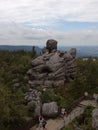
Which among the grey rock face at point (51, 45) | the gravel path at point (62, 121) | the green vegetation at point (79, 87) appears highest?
the grey rock face at point (51, 45)

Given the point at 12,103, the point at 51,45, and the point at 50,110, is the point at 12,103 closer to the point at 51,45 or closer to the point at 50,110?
the point at 50,110

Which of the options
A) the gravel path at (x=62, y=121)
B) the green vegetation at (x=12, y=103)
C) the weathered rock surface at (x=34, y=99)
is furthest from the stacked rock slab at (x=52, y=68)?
the gravel path at (x=62, y=121)

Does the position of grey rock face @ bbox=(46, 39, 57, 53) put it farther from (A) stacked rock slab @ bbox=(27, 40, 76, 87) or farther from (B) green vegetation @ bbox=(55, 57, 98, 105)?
(B) green vegetation @ bbox=(55, 57, 98, 105)

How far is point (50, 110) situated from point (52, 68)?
13980 mm

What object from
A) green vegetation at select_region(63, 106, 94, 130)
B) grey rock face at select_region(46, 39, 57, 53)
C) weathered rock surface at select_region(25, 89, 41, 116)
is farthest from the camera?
grey rock face at select_region(46, 39, 57, 53)

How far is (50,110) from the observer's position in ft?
105

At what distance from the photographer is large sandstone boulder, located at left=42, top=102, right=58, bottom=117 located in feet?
105

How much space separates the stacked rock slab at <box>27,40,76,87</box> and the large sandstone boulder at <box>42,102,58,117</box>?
1127 centimetres

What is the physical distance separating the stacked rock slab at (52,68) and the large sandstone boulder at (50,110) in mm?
11266

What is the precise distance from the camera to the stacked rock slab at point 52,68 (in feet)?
147

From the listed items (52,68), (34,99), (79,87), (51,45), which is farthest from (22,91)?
(51,45)

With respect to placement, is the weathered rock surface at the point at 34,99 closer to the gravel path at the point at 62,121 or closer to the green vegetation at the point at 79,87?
the gravel path at the point at 62,121

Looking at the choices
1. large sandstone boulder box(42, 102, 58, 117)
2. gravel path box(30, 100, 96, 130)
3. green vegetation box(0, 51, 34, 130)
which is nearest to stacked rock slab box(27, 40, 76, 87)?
green vegetation box(0, 51, 34, 130)

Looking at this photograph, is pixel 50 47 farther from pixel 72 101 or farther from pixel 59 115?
pixel 59 115
